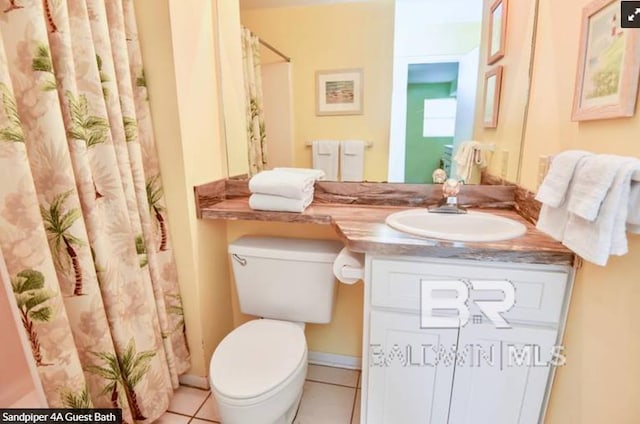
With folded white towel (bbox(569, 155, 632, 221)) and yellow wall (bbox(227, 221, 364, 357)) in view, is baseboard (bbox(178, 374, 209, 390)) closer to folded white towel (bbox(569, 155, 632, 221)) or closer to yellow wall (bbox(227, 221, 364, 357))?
yellow wall (bbox(227, 221, 364, 357))

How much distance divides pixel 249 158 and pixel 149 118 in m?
0.53

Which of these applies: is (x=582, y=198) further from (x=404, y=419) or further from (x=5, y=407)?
(x=5, y=407)

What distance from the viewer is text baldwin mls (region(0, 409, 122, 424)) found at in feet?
3.47

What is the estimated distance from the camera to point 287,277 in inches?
57.5

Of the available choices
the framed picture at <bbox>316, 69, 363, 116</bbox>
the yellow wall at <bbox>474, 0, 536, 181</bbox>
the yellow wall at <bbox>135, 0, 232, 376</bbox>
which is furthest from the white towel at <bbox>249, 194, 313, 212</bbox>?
the yellow wall at <bbox>474, 0, 536, 181</bbox>

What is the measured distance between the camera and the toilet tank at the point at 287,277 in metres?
1.43

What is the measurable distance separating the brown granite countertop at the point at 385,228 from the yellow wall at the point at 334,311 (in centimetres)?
15

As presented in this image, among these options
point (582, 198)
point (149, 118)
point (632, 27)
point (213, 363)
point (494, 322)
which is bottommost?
point (213, 363)

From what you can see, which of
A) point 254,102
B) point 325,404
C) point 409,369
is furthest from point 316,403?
point 254,102

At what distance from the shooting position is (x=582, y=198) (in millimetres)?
750

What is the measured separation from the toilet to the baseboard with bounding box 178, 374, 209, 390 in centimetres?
41

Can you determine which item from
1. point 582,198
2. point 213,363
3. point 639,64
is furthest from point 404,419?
point 639,64

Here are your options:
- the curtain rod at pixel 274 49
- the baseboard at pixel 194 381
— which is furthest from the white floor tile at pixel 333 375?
the curtain rod at pixel 274 49

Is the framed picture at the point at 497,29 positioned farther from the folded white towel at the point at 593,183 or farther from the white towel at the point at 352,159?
the folded white towel at the point at 593,183
